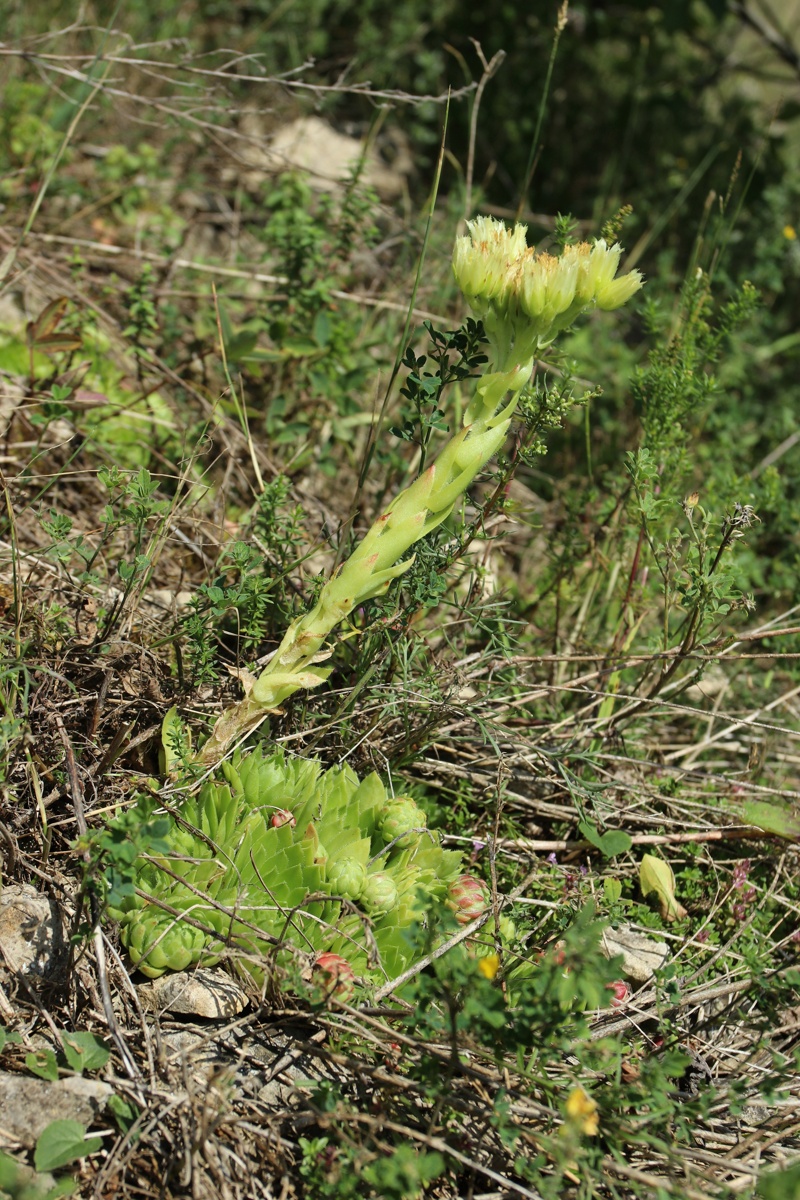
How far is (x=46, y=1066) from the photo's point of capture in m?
1.82

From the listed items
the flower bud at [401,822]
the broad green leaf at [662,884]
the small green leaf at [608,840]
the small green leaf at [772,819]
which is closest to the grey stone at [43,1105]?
the flower bud at [401,822]

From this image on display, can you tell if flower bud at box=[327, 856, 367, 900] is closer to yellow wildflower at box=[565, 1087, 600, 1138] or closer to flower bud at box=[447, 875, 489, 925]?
flower bud at box=[447, 875, 489, 925]

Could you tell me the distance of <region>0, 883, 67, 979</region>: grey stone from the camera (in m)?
2.06

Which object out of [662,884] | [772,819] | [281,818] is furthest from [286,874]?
[772,819]

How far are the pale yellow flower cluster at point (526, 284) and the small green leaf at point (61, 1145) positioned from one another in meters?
1.72

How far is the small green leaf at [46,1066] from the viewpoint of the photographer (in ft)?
5.94

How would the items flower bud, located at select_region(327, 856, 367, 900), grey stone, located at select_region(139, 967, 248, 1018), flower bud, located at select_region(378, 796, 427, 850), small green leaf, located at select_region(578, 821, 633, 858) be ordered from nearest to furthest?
grey stone, located at select_region(139, 967, 248, 1018) < flower bud, located at select_region(327, 856, 367, 900) < flower bud, located at select_region(378, 796, 427, 850) < small green leaf, located at select_region(578, 821, 633, 858)

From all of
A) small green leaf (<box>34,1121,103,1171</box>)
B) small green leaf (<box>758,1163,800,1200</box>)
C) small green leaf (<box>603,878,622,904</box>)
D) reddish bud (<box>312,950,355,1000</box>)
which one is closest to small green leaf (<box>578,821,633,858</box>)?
small green leaf (<box>603,878,622,904</box>)

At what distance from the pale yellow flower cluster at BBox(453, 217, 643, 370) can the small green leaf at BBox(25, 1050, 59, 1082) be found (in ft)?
5.44

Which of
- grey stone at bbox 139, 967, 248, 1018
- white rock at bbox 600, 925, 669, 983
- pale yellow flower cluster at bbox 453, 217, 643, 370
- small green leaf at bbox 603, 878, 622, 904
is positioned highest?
pale yellow flower cluster at bbox 453, 217, 643, 370

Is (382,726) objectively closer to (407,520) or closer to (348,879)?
(348,879)

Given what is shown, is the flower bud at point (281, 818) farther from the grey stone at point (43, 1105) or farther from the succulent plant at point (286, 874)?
the grey stone at point (43, 1105)

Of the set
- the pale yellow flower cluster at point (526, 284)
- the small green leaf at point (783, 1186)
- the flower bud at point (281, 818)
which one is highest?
the pale yellow flower cluster at point (526, 284)

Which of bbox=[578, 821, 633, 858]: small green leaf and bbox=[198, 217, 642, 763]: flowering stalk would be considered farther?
bbox=[578, 821, 633, 858]: small green leaf
